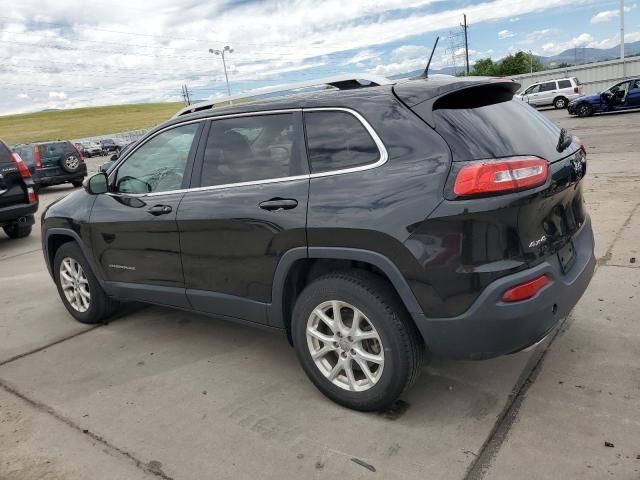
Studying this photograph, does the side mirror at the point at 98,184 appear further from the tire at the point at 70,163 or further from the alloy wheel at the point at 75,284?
the tire at the point at 70,163

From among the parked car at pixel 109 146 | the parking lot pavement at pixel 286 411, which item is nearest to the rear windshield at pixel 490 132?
the parking lot pavement at pixel 286 411

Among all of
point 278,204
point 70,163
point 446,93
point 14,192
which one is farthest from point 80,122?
point 446,93

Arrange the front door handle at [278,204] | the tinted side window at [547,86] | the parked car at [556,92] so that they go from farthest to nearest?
1. the tinted side window at [547,86]
2. the parked car at [556,92]
3. the front door handle at [278,204]

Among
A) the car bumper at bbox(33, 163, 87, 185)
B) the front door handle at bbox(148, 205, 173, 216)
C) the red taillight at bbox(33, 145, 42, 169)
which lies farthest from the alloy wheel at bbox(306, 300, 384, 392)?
the red taillight at bbox(33, 145, 42, 169)

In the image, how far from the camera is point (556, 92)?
103 feet

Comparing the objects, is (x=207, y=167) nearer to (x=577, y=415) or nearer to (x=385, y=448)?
(x=385, y=448)

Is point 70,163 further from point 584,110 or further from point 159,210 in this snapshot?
point 584,110

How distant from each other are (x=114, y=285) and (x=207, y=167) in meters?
1.44

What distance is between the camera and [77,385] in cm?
368

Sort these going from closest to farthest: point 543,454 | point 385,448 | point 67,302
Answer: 1. point 543,454
2. point 385,448
3. point 67,302

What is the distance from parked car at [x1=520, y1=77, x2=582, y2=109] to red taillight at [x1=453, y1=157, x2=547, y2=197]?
100ft

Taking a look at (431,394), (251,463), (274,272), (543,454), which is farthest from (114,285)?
(543,454)

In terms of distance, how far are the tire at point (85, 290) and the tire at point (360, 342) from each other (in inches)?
86.9

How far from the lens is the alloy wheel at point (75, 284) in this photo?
470 centimetres
